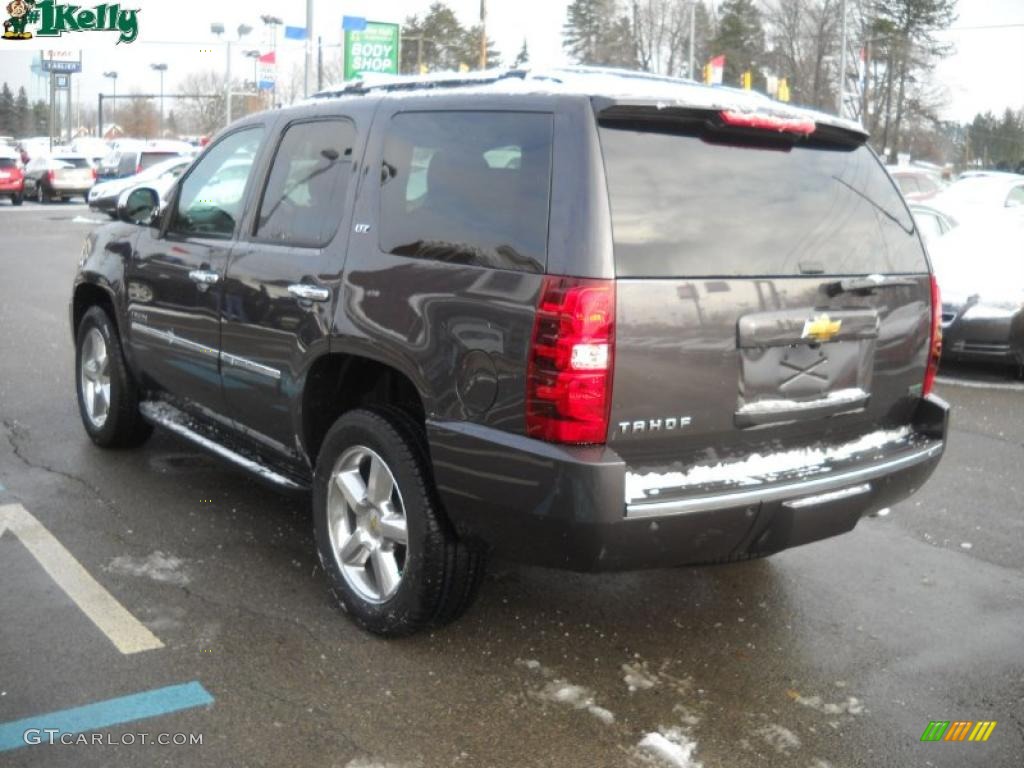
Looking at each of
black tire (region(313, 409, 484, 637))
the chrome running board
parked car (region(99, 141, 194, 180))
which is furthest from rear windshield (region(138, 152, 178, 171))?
black tire (region(313, 409, 484, 637))

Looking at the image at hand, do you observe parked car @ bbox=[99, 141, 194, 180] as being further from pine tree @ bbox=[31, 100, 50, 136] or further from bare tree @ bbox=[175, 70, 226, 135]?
pine tree @ bbox=[31, 100, 50, 136]

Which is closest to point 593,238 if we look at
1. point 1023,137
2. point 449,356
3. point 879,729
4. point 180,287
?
point 449,356

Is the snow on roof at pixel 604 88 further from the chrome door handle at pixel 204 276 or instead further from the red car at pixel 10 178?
the red car at pixel 10 178

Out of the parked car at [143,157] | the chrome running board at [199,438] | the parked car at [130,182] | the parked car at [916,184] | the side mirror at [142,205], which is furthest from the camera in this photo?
the parked car at [143,157]

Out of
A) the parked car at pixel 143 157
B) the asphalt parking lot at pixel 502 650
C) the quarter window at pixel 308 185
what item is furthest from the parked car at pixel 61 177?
the quarter window at pixel 308 185

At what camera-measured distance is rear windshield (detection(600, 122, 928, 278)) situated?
3369 millimetres

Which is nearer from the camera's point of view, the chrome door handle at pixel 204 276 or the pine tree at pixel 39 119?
the chrome door handle at pixel 204 276

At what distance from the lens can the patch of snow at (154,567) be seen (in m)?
4.48

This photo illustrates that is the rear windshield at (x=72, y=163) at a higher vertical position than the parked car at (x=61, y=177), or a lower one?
higher

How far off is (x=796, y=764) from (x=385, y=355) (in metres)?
1.81

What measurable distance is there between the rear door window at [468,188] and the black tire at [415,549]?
617 mm

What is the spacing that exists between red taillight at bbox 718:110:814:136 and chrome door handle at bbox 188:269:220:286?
235cm

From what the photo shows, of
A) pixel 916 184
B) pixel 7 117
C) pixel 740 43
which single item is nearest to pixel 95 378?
pixel 916 184

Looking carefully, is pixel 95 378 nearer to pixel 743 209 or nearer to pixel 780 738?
pixel 743 209
